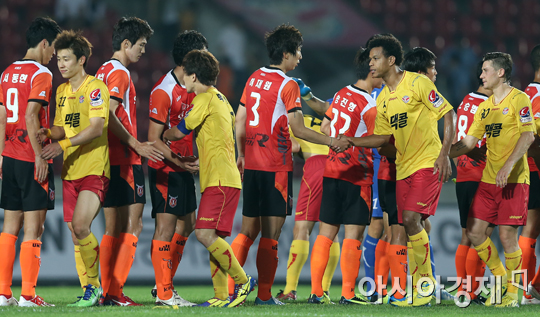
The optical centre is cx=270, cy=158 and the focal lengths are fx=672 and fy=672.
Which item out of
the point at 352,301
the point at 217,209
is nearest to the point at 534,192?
the point at 352,301

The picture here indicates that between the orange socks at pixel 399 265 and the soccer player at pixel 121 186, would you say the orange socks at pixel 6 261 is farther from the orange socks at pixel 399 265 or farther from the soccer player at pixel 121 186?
the orange socks at pixel 399 265

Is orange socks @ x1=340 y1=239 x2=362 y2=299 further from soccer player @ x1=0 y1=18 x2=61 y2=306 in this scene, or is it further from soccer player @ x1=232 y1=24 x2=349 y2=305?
soccer player @ x1=0 y1=18 x2=61 y2=306

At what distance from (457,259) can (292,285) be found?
174cm

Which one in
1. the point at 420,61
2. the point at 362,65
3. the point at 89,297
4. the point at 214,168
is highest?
the point at 420,61

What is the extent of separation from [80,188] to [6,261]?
0.99m

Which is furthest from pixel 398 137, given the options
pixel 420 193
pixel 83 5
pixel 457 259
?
pixel 83 5

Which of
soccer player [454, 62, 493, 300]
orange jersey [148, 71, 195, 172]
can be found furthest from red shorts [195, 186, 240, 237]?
soccer player [454, 62, 493, 300]

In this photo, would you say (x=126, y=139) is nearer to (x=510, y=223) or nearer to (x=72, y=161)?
(x=72, y=161)

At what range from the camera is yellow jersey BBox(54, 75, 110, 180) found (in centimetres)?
571

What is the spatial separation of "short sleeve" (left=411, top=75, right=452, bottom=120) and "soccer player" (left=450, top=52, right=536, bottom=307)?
1.73 feet

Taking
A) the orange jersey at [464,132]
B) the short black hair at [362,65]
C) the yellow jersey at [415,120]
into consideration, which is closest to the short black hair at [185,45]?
the short black hair at [362,65]

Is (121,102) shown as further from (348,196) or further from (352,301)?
(352,301)

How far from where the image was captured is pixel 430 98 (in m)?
5.93

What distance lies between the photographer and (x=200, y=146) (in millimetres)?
5754
